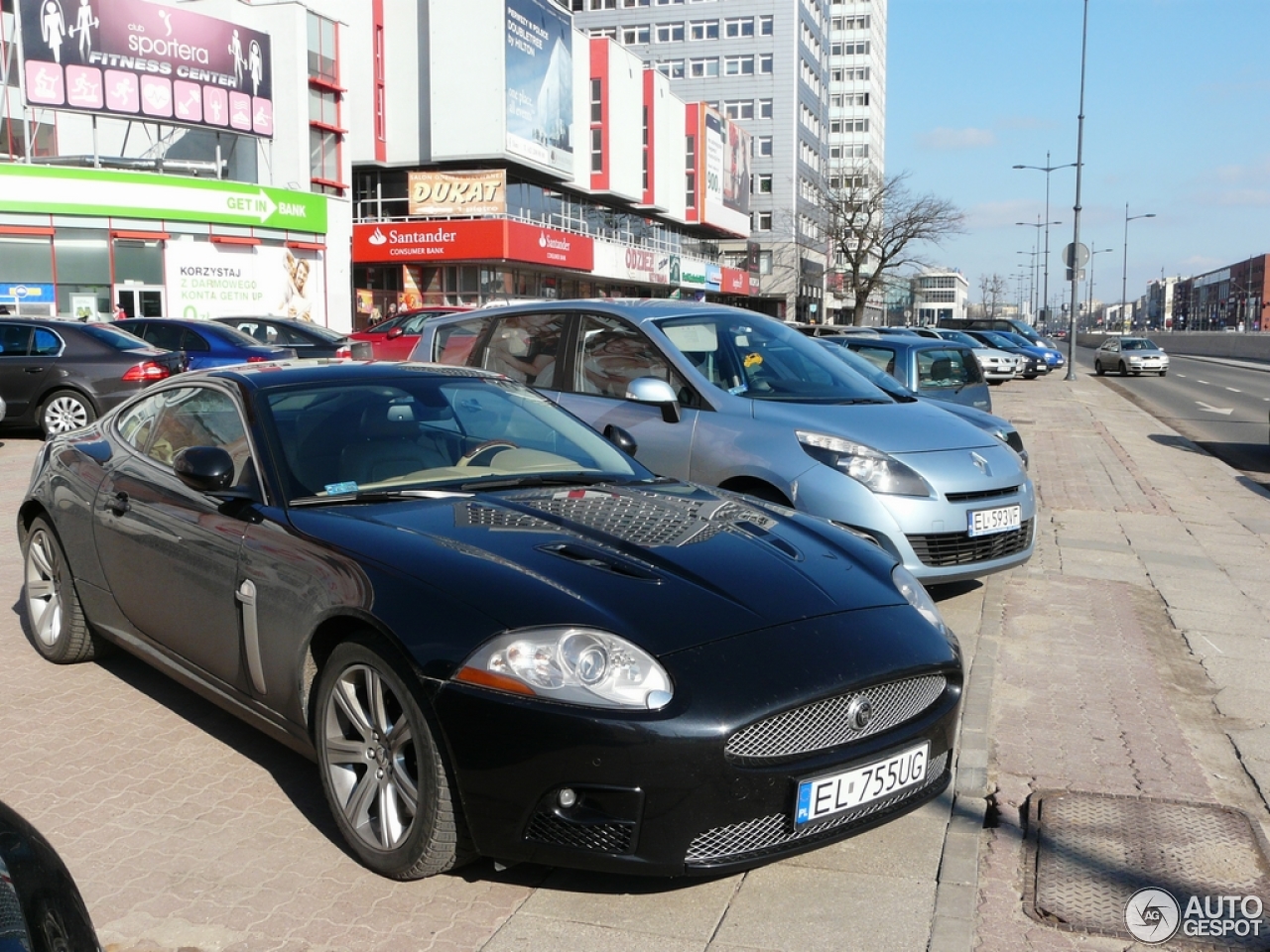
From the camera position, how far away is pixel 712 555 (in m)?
3.55

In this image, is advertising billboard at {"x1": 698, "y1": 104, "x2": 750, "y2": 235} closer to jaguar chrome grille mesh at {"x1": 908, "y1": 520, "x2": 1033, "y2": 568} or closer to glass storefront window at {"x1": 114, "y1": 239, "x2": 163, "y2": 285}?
glass storefront window at {"x1": 114, "y1": 239, "x2": 163, "y2": 285}

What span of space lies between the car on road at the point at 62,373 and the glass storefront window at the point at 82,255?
16420 millimetres

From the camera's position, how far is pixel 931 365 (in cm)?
1371

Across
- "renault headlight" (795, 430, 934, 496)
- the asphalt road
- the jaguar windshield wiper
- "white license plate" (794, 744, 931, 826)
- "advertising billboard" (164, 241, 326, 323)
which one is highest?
"advertising billboard" (164, 241, 326, 323)

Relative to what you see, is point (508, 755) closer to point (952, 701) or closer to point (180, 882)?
→ point (180, 882)

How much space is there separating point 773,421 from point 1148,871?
3370 mm

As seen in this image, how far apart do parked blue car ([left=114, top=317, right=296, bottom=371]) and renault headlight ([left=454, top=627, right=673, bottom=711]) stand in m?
13.5

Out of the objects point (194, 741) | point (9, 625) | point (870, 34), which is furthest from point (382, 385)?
point (870, 34)

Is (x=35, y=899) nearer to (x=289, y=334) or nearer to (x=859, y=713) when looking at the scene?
(x=859, y=713)

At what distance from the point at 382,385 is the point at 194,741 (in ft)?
4.92

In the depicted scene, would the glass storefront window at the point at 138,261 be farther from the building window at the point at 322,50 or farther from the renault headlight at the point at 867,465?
the renault headlight at the point at 867,465

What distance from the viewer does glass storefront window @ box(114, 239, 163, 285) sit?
98.6 ft

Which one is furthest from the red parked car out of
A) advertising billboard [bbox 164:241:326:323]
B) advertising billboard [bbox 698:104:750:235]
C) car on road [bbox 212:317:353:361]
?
advertising billboard [bbox 698:104:750:235]

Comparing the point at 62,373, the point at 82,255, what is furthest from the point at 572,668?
the point at 82,255
